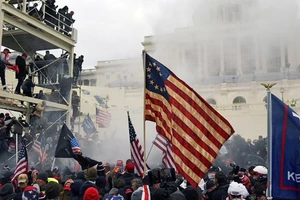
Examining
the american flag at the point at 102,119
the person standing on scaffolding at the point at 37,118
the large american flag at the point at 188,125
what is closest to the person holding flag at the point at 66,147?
the large american flag at the point at 188,125

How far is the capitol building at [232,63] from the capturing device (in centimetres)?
2769

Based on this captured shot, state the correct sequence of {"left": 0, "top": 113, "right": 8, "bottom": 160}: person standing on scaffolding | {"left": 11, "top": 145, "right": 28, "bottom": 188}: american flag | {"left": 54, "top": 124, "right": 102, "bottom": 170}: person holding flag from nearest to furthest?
{"left": 11, "top": 145, "right": 28, "bottom": 188}: american flag < {"left": 54, "top": 124, "right": 102, "bottom": 170}: person holding flag < {"left": 0, "top": 113, "right": 8, "bottom": 160}: person standing on scaffolding

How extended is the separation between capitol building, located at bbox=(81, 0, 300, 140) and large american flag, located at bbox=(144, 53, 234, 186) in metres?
16.2

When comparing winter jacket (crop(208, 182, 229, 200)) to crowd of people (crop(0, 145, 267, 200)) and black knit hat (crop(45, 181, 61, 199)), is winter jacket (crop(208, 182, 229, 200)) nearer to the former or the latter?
crowd of people (crop(0, 145, 267, 200))

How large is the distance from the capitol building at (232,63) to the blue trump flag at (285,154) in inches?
707

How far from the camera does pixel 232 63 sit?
186 feet

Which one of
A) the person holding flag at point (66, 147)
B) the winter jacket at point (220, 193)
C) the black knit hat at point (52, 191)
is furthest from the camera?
the person holding flag at point (66, 147)

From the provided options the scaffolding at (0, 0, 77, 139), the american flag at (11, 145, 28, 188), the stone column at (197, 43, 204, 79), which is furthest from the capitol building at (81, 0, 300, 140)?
the american flag at (11, 145, 28, 188)

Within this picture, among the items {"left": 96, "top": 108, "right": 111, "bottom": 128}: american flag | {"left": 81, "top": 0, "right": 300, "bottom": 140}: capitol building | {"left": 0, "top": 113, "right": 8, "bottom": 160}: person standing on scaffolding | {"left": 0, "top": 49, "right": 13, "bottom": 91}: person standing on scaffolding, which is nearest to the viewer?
{"left": 0, "top": 113, "right": 8, "bottom": 160}: person standing on scaffolding

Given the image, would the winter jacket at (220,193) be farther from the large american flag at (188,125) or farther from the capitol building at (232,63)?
the capitol building at (232,63)

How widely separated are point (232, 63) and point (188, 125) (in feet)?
174

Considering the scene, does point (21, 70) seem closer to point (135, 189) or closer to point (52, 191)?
point (135, 189)

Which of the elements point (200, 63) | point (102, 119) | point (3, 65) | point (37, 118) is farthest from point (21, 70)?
point (200, 63)

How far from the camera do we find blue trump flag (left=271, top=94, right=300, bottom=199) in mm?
3927
